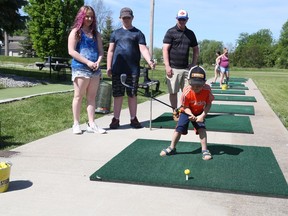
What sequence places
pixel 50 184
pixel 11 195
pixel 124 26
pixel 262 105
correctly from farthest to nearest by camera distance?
pixel 262 105 < pixel 124 26 < pixel 50 184 < pixel 11 195

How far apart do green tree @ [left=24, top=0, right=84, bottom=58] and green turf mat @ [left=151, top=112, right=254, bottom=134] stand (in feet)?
81.6

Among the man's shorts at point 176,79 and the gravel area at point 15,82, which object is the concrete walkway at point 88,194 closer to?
the man's shorts at point 176,79

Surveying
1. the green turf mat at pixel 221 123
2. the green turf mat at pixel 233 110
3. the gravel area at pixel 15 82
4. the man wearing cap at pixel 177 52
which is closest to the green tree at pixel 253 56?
the gravel area at pixel 15 82

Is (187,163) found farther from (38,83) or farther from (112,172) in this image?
(38,83)

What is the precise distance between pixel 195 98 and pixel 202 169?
971 millimetres

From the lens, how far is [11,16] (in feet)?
49.7

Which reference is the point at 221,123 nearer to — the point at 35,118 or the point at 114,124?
the point at 114,124

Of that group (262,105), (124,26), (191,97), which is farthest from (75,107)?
(262,105)

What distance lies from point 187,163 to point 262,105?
7.06 m

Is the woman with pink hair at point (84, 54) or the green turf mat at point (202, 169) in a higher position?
the woman with pink hair at point (84, 54)

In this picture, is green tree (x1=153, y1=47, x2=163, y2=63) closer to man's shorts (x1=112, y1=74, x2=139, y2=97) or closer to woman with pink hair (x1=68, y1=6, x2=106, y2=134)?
man's shorts (x1=112, y1=74, x2=139, y2=97)

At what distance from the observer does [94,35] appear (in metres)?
6.36

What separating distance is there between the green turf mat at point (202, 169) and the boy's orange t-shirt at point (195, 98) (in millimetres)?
635

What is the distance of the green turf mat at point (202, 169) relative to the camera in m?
3.82
